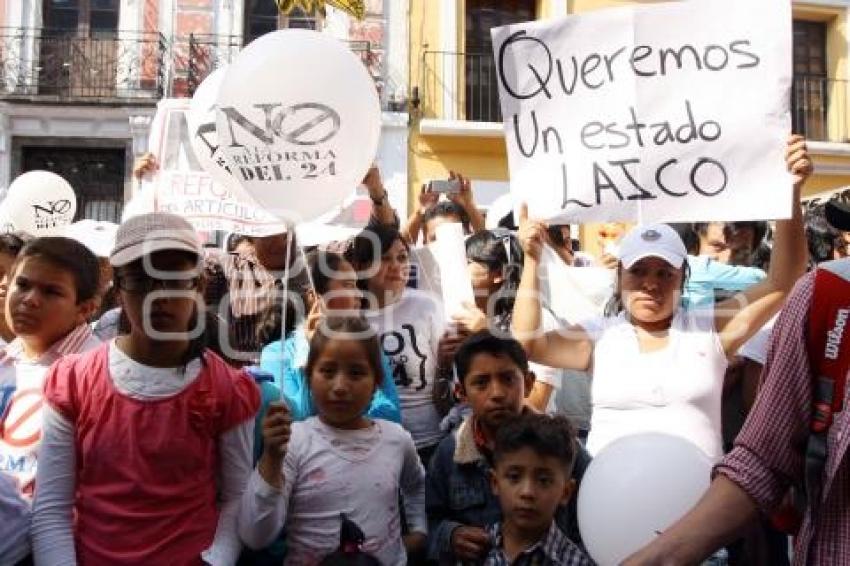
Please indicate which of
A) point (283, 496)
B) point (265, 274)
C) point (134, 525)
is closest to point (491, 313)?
point (265, 274)

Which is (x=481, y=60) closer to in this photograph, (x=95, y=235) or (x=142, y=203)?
(x=142, y=203)

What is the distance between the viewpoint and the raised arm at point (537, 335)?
3127mm

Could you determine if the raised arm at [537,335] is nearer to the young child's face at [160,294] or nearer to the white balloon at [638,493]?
the white balloon at [638,493]

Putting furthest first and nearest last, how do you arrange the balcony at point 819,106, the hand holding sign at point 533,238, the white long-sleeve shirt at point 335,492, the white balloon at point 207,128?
the balcony at point 819,106 → the white balloon at point 207,128 → the hand holding sign at point 533,238 → the white long-sleeve shirt at point 335,492

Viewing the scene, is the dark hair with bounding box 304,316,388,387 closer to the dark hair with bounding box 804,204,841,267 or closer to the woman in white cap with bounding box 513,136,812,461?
the woman in white cap with bounding box 513,136,812,461

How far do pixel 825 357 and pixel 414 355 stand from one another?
84.7 inches

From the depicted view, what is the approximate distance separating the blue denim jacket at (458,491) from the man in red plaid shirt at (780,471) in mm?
1190

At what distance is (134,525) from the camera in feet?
7.73

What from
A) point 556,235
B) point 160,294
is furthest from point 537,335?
point 556,235

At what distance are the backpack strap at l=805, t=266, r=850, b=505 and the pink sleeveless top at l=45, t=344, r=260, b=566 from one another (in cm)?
147

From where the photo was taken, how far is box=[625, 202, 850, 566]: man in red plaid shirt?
1.53 metres

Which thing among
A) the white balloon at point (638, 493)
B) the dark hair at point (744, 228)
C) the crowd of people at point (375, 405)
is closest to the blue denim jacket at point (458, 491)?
the crowd of people at point (375, 405)

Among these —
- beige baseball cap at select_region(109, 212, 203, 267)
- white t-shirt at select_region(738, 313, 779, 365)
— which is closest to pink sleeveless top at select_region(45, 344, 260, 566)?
beige baseball cap at select_region(109, 212, 203, 267)

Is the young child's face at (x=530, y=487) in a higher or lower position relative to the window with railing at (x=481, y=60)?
lower
